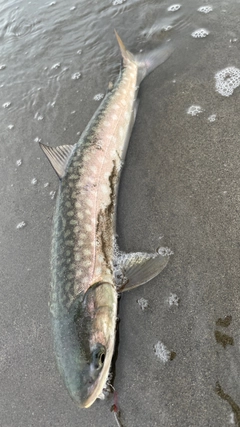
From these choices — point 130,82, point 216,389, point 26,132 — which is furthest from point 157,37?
point 216,389

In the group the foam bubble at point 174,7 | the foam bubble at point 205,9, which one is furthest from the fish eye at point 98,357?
the foam bubble at point 174,7

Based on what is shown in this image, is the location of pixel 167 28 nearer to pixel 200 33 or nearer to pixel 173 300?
pixel 200 33

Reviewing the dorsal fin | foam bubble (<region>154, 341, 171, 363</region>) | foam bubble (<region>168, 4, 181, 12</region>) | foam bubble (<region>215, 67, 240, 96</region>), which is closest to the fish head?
foam bubble (<region>154, 341, 171, 363</region>)

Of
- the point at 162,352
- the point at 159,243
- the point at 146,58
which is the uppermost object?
the point at 146,58

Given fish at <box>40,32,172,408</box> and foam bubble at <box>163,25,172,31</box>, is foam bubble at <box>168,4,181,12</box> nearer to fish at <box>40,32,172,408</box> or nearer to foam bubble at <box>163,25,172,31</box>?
foam bubble at <box>163,25,172,31</box>

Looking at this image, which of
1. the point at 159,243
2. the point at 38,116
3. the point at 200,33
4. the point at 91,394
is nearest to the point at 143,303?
the point at 159,243

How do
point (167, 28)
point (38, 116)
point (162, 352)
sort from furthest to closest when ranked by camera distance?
1. point (167, 28)
2. point (38, 116)
3. point (162, 352)

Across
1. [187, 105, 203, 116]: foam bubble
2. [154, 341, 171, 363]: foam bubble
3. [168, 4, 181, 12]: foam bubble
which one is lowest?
[154, 341, 171, 363]: foam bubble
